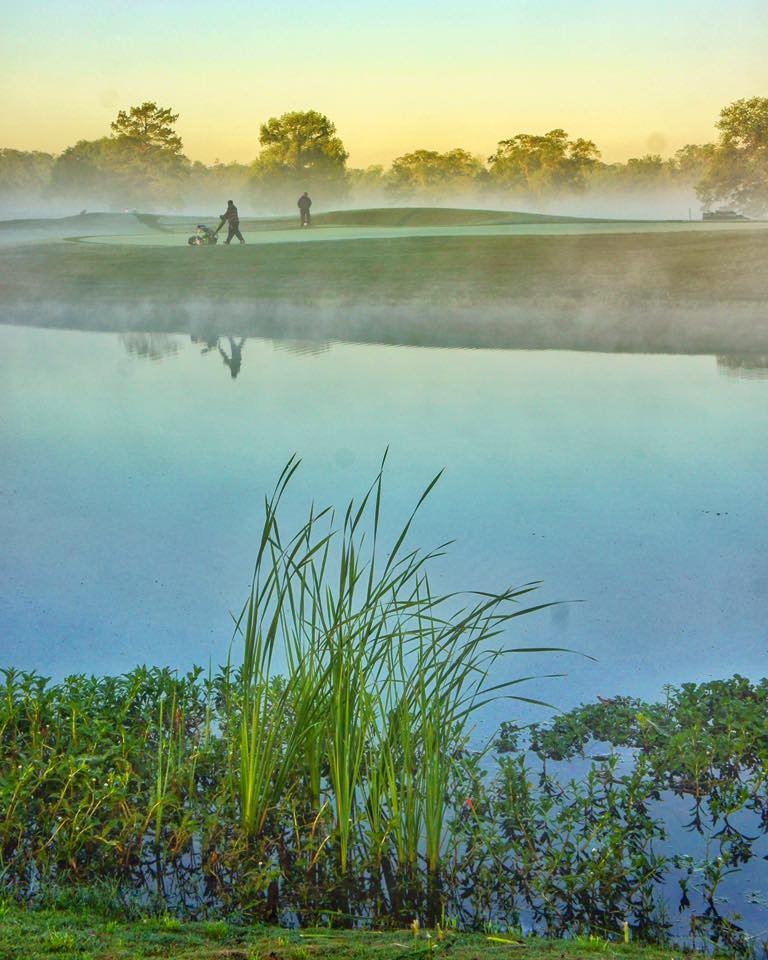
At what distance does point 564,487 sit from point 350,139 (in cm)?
202

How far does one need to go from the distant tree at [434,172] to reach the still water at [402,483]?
920 millimetres

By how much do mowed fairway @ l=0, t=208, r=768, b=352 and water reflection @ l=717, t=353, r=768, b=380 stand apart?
0.07m

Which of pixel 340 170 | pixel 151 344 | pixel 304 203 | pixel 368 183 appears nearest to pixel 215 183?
pixel 304 203

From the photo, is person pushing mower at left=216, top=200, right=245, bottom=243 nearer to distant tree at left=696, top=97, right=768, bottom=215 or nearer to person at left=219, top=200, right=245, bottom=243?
person at left=219, top=200, right=245, bottom=243

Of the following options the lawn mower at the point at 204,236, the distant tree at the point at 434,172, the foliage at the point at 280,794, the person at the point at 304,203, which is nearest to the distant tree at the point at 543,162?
the distant tree at the point at 434,172

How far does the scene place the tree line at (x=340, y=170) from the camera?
567 centimetres

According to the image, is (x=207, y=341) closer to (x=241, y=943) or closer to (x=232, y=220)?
(x=232, y=220)

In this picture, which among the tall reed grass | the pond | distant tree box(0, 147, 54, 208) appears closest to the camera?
the tall reed grass

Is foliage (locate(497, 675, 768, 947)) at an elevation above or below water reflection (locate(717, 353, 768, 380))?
below

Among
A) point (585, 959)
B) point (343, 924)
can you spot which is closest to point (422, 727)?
point (343, 924)

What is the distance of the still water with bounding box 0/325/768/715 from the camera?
440 cm

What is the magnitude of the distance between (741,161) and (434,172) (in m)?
1.46

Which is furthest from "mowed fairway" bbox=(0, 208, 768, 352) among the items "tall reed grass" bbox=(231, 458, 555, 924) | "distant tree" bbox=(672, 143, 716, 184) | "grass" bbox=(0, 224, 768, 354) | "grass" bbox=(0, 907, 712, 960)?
"grass" bbox=(0, 907, 712, 960)

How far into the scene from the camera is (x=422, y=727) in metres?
2.61
